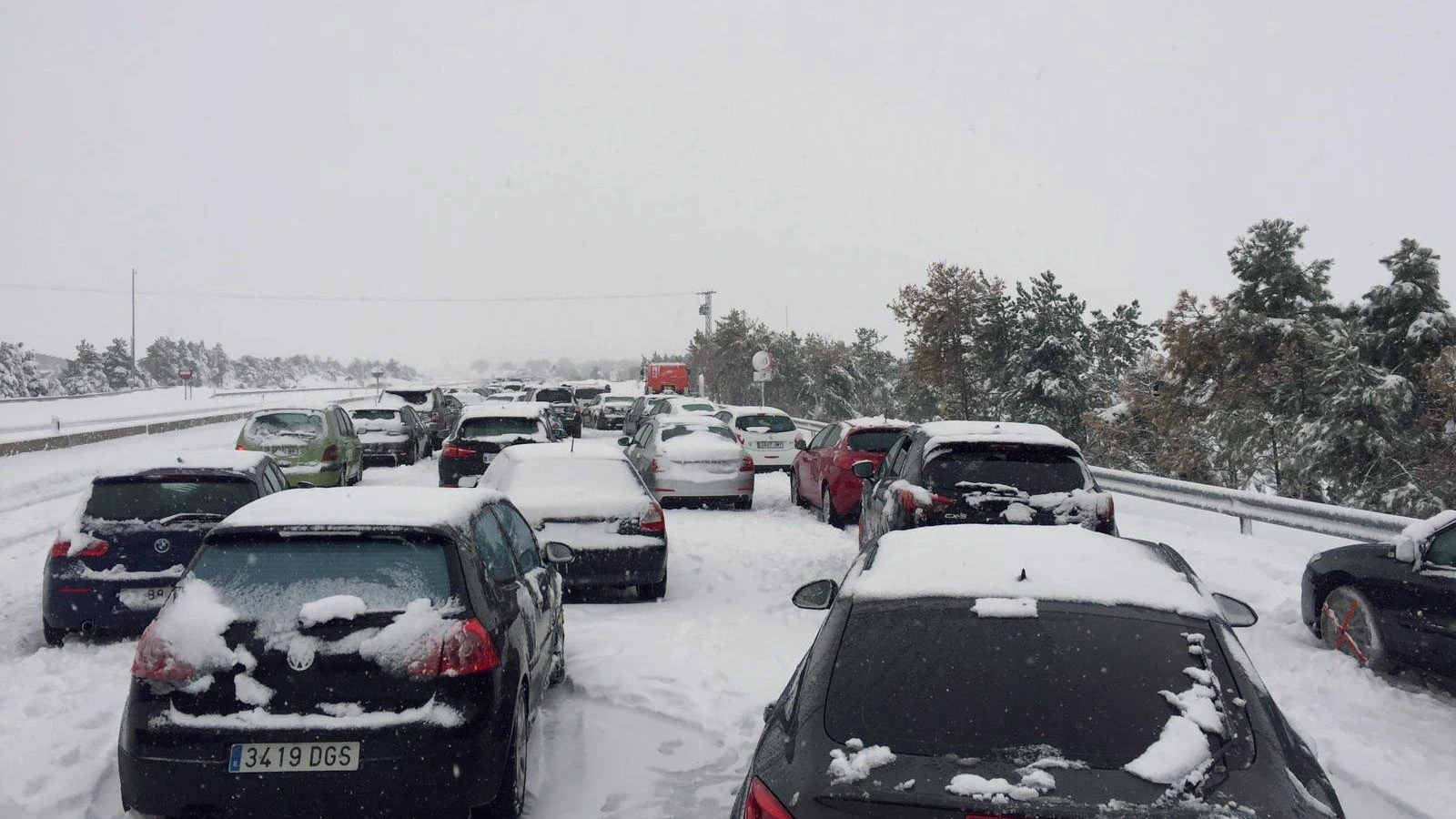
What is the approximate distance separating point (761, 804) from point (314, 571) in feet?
7.90

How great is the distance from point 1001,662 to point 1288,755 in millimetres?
755

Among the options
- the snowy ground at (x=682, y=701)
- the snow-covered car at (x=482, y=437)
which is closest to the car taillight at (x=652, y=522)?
the snowy ground at (x=682, y=701)

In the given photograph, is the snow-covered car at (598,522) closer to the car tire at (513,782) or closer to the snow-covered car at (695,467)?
the car tire at (513,782)

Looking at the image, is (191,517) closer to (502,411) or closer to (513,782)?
(513,782)

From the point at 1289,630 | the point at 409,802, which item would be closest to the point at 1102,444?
the point at 1289,630

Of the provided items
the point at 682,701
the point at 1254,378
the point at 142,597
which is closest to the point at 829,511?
the point at 682,701

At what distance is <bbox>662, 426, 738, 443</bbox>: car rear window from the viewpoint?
1712cm

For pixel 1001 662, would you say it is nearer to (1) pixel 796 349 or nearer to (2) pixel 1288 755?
(2) pixel 1288 755

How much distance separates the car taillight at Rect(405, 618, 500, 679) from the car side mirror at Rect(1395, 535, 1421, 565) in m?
5.98

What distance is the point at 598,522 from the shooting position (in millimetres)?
9516

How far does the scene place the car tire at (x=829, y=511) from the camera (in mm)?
14875

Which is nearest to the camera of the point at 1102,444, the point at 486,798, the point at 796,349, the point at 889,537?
the point at 889,537

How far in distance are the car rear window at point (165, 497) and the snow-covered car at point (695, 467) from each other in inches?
347

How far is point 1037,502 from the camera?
8.26 metres
